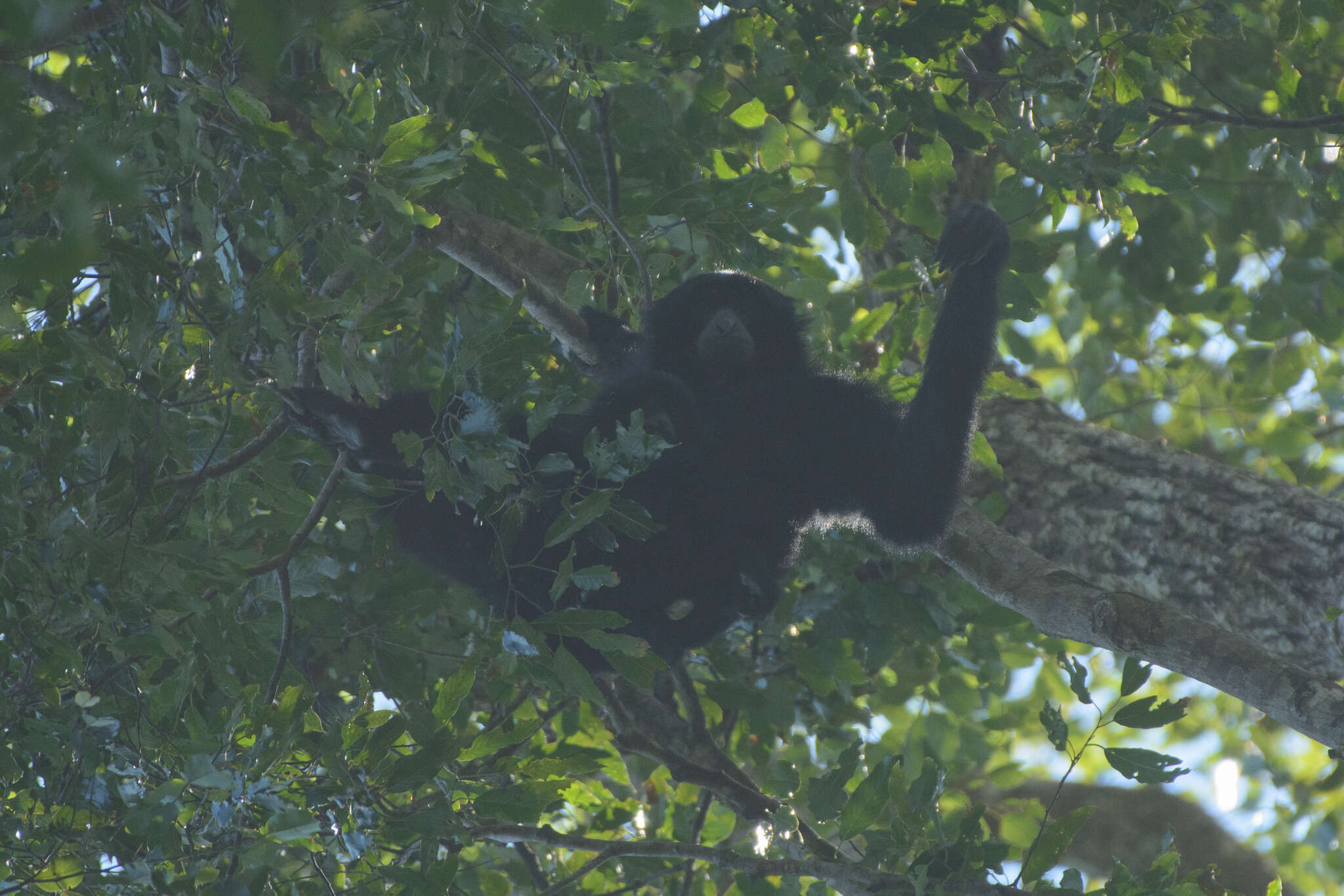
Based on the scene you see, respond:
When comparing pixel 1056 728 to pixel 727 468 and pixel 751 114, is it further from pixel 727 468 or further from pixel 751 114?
pixel 751 114

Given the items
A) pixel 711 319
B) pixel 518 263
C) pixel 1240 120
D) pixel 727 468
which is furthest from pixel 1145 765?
pixel 518 263

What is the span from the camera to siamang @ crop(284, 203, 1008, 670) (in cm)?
288

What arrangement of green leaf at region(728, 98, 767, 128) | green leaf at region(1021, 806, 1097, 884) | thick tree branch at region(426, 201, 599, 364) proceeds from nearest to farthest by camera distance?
green leaf at region(1021, 806, 1097, 884), thick tree branch at region(426, 201, 599, 364), green leaf at region(728, 98, 767, 128)

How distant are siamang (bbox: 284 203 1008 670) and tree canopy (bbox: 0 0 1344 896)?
0.20 m

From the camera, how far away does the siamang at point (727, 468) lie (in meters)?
2.88

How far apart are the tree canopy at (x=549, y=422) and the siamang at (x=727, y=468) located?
20cm

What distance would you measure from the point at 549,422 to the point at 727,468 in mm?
900

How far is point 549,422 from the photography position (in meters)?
2.43

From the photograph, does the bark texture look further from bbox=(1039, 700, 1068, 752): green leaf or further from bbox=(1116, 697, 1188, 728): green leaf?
bbox=(1039, 700, 1068, 752): green leaf

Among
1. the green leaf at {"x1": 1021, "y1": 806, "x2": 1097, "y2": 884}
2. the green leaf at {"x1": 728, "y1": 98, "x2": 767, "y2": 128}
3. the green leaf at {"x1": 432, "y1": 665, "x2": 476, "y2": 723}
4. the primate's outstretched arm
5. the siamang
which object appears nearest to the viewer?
the green leaf at {"x1": 432, "y1": 665, "x2": 476, "y2": 723}

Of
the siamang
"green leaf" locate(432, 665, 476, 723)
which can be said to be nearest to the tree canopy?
"green leaf" locate(432, 665, 476, 723)

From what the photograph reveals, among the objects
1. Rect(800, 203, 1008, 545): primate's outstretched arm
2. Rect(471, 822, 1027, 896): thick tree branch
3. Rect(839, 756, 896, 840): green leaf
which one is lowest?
Rect(471, 822, 1027, 896): thick tree branch

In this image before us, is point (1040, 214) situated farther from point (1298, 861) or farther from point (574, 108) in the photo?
point (1298, 861)

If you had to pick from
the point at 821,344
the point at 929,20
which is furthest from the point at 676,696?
the point at 929,20
